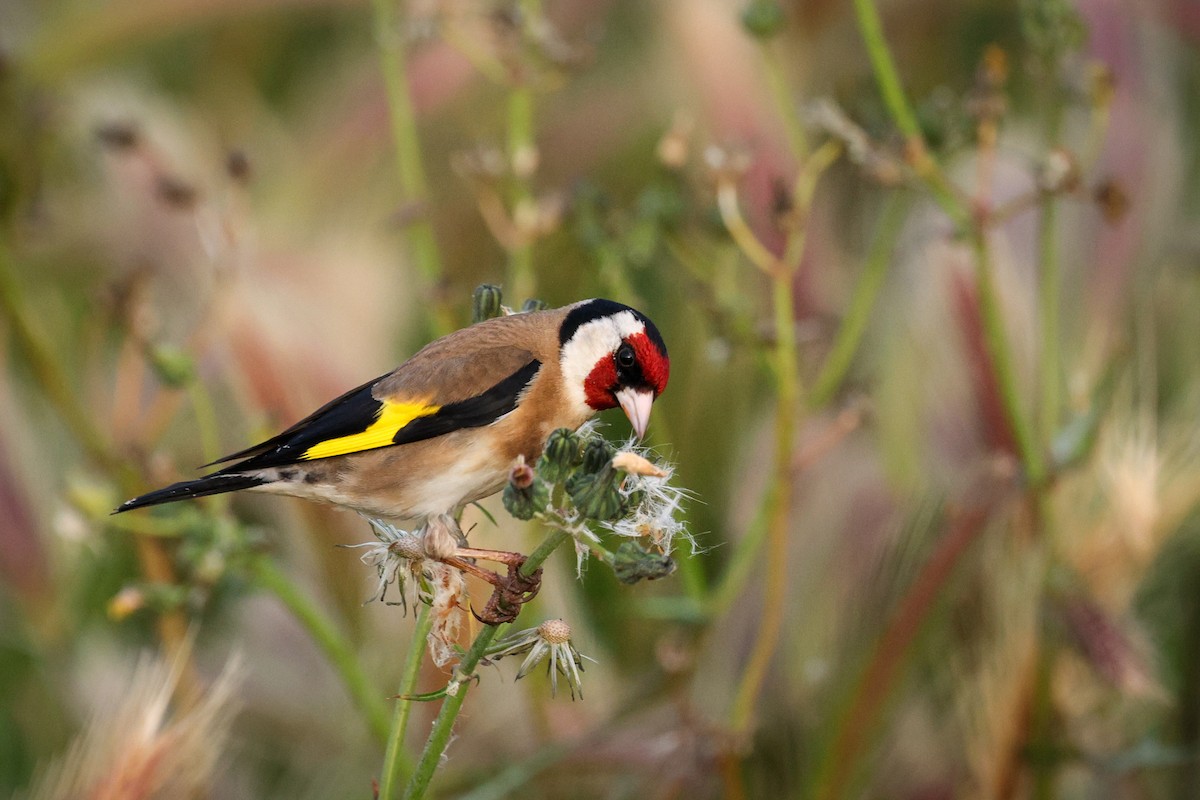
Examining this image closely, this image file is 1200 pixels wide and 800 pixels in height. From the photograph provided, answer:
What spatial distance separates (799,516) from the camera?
179 cm

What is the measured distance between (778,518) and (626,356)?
561 millimetres

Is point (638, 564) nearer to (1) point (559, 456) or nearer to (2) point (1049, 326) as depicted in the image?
(1) point (559, 456)

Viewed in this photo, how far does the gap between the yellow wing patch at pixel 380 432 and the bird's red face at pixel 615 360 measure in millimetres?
127

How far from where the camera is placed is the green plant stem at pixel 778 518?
1521 millimetres

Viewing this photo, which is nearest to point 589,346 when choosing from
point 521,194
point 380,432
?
point 380,432

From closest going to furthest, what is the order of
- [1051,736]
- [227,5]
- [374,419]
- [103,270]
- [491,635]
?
[491,635]
[374,419]
[1051,736]
[103,270]
[227,5]

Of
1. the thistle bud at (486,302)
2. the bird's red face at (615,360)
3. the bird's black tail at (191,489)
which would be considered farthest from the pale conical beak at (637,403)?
the bird's black tail at (191,489)

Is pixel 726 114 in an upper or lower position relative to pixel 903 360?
upper

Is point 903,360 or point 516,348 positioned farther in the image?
point 903,360

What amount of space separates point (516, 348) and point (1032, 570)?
80cm

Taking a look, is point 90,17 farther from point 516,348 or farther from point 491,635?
point 491,635

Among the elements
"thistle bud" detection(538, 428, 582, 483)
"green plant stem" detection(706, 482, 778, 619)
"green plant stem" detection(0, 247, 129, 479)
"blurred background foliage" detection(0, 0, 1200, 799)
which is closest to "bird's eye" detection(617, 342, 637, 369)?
"thistle bud" detection(538, 428, 582, 483)

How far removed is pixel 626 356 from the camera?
109cm

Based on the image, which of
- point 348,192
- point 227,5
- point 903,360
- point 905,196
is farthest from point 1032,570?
point 227,5
